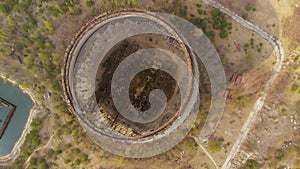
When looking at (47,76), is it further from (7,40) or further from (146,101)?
(146,101)

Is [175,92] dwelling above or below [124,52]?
below

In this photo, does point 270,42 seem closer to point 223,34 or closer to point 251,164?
point 223,34

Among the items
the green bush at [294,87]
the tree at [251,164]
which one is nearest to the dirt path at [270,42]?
the green bush at [294,87]

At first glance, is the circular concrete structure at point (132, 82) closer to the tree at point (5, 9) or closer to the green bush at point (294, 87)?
the tree at point (5, 9)

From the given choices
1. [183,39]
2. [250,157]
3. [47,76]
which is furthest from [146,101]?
[250,157]

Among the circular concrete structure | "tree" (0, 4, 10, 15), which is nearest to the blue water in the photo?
the circular concrete structure

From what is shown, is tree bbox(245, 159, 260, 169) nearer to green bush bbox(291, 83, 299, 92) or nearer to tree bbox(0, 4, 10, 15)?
green bush bbox(291, 83, 299, 92)

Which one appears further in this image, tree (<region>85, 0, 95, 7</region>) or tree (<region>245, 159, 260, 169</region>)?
tree (<region>245, 159, 260, 169</region>)
